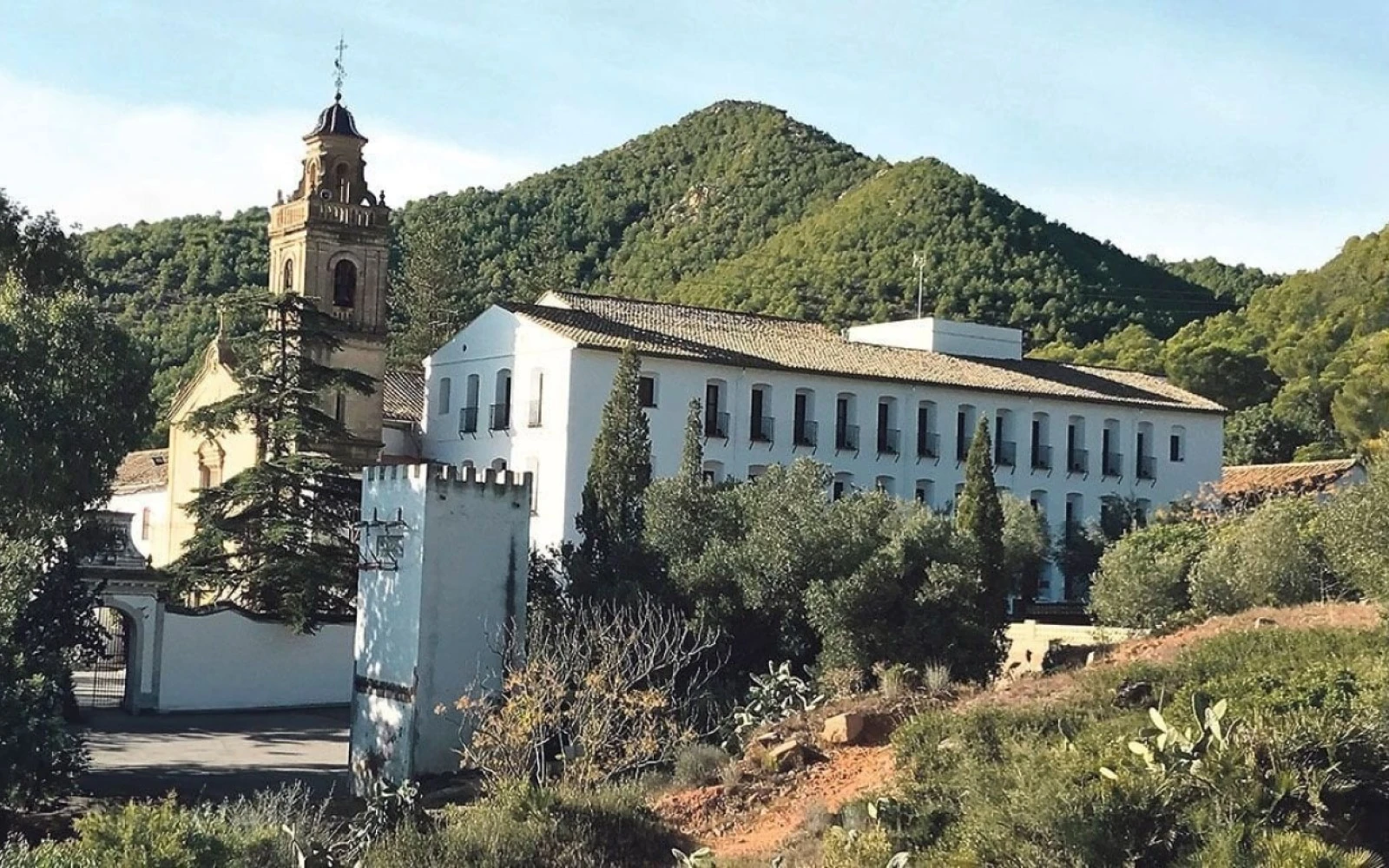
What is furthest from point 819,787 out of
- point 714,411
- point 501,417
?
point 501,417

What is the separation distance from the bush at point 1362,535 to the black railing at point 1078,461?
21110 millimetres

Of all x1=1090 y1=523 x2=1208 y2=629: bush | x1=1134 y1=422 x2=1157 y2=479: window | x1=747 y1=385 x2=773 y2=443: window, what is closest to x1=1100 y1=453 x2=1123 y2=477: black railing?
x1=1134 y1=422 x2=1157 y2=479: window

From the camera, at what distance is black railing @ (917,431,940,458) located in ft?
157

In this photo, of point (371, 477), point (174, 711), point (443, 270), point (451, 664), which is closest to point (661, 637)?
point (451, 664)

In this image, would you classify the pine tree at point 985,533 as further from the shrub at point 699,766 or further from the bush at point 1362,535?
the shrub at point 699,766

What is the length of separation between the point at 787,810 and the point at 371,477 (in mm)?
10500

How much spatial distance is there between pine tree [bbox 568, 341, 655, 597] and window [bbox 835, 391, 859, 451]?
1228 cm

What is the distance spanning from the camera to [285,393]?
39.8 metres

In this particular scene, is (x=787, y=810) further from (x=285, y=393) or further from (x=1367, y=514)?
(x=285, y=393)

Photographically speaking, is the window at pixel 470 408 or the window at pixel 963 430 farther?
the window at pixel 963 430

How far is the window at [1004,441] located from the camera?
48.9m

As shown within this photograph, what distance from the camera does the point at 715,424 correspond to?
44.9 metres

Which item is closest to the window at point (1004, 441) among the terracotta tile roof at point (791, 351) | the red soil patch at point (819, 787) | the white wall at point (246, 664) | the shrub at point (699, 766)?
the terracotta tile roof at point (791, 351)

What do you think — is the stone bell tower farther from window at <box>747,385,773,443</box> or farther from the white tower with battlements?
the white tower with battlements
